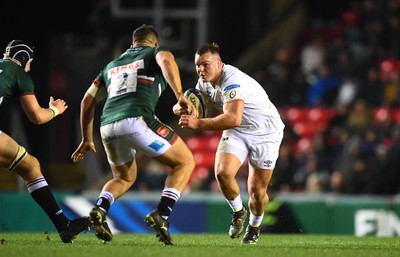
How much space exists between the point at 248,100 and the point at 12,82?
8.57ft

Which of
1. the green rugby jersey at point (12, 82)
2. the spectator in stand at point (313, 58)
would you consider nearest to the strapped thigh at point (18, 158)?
the green rugby jersey at point (12, 82)

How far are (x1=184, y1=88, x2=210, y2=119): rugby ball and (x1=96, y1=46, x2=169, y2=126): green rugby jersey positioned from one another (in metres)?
0.72

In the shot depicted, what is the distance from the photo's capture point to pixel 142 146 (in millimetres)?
9719

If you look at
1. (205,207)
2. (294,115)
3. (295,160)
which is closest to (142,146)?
(205,207)

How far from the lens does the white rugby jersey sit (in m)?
10.6

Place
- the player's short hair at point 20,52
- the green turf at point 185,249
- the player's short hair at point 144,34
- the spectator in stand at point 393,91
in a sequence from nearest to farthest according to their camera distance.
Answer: the green turf at point 185,249
the player's short hair at point 144,34
the player's short hair at point 20,52
the spectator in stand at point 393,91

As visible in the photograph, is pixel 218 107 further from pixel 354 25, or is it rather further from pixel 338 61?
pixel 354 25

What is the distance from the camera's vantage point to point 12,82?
9.99 m

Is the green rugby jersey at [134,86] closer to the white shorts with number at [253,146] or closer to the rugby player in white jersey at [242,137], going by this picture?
the rugby player in white jersey at [242,137]

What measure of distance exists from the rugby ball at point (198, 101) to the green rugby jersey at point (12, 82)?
5.66 ft

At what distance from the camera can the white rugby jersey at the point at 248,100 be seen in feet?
34.8

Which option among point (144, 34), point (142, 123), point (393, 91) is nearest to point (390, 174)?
point (393, 91)

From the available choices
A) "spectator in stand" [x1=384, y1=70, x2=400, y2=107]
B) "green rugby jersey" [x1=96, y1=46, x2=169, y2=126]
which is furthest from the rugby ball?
"spectator in stand" [x1=384, y1=70, x2=400, y2=107]

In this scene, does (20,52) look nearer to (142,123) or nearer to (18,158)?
(18,158)
